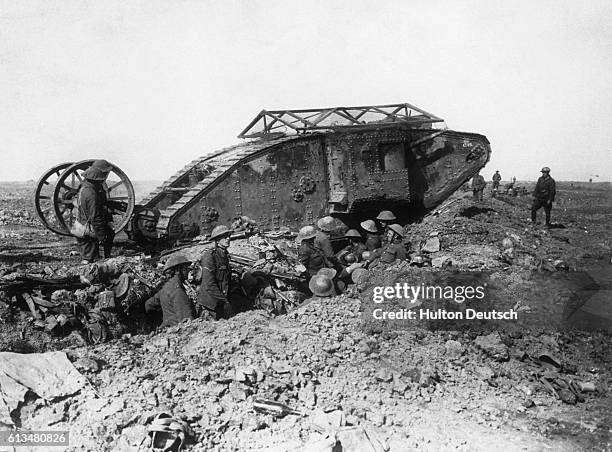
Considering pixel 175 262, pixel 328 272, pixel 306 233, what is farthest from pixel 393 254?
pixel 175 262

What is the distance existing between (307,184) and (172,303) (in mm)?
4018

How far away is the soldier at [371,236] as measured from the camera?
998cm

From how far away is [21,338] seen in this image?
610cm

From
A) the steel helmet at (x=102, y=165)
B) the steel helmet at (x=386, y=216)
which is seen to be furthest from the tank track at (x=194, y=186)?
the steel helmet at (x=386, y=216)

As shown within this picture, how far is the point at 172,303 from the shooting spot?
7020 millimetres

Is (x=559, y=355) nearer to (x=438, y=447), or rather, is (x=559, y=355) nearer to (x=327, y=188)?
(x=438, y=447)

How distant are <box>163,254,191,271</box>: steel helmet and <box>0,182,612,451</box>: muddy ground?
4.10 ft

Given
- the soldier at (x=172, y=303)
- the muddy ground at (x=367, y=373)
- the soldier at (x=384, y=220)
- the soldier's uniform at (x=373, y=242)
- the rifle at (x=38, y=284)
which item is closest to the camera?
the muddy ground at (x=367, y=373)

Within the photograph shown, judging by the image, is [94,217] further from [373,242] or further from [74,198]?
[373,242]

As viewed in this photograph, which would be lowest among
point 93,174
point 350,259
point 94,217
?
point 350,259

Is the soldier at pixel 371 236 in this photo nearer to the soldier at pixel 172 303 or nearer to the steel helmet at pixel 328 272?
the steel helmet at pixel 328 272

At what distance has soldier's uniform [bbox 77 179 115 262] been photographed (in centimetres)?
829

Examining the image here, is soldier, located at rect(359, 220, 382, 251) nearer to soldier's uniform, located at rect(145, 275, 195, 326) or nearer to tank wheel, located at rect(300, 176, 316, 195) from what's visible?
tank wheel, located at rect(300, 176, 316, 195)

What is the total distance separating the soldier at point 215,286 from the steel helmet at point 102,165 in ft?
8.60
